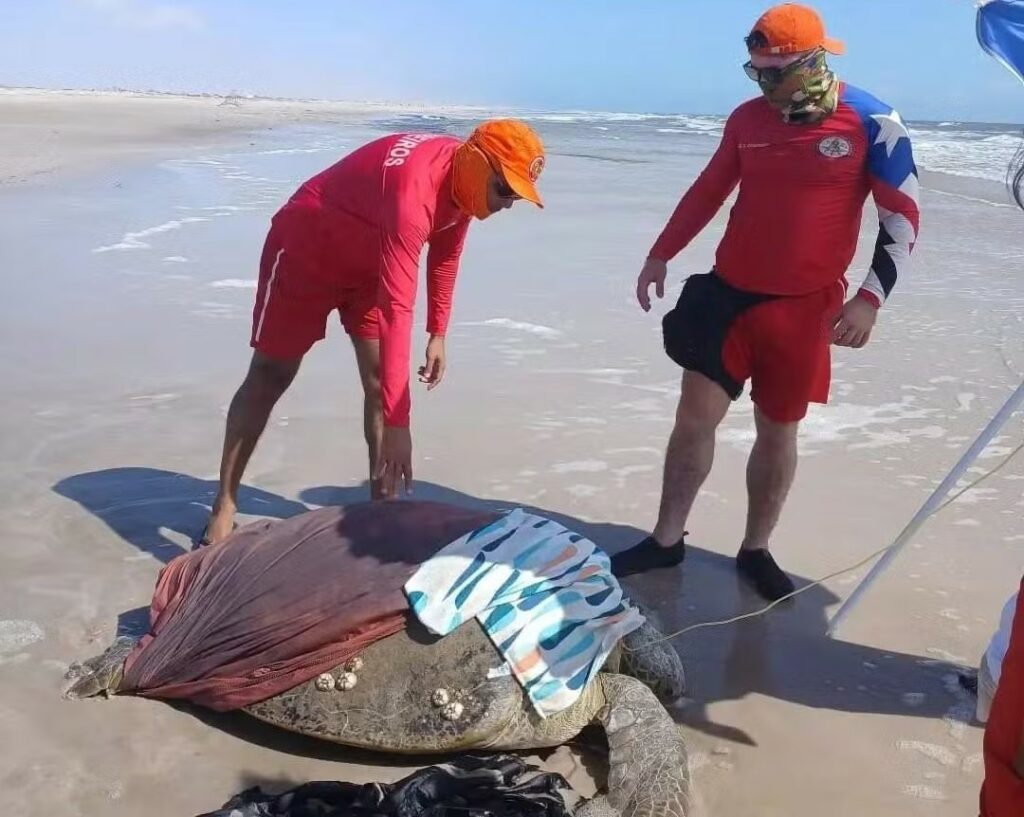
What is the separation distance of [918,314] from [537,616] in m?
5.95

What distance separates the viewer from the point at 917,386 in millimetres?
6062

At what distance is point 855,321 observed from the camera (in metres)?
3.39

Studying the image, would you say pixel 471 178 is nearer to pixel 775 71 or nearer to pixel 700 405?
pixel 775 71

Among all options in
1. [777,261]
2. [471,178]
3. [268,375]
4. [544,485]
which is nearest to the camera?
[471,178]

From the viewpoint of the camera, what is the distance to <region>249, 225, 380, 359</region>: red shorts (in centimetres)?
367

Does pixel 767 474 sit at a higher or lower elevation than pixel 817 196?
lower

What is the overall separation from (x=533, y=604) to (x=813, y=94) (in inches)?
75.2

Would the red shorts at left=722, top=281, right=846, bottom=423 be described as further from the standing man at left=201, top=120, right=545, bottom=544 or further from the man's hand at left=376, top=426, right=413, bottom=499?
the man's hand at left=376, top=426, right=413, bottom=499

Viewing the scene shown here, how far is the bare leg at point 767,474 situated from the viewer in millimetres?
3758

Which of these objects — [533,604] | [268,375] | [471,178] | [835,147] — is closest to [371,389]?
[268,375]

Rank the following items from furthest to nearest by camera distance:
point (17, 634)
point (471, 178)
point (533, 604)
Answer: point (17, 634)
point (471, 178)
point (533, 604)

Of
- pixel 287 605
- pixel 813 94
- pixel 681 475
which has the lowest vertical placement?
pixel 287 605

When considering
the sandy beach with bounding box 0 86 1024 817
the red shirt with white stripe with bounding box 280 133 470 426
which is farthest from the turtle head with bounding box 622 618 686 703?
the red shirt with white stripe with bounding box 280 133 470 426

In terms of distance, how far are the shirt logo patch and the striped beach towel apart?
5.24ft
